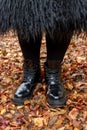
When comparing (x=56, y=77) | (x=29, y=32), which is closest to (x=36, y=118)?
(x=56, y=77)

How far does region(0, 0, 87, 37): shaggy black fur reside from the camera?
131 centimetres

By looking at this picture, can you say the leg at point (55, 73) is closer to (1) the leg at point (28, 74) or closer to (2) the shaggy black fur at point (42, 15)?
(1) the leg at point (28, 74)

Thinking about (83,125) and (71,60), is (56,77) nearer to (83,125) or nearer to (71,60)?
(83,125)

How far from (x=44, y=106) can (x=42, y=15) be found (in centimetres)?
65

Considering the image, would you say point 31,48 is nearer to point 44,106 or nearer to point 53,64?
point 53,64

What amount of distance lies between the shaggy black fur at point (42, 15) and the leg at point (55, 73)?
246 mm

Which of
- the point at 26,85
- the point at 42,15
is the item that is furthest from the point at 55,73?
the point at 42,15

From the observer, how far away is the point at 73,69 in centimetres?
218

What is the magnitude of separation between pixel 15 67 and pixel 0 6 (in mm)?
961

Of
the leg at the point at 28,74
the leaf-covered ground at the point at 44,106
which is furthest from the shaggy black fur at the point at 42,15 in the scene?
the leg at the point at 28,74

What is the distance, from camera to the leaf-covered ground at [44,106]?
1.67 m

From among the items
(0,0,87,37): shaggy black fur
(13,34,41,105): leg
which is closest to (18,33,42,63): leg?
(13,34,41,105): leg

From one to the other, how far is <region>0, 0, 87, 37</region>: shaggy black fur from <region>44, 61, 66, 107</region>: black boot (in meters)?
0.38

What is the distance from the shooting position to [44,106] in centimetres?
179
